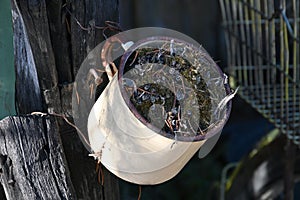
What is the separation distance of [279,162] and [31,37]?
5.27ft

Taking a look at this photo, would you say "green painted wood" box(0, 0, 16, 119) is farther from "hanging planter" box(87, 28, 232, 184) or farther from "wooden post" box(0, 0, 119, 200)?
"hanging planter" box(87, 28, 232, 184)

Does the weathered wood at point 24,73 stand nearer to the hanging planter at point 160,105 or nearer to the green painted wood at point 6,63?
the green painted wood at point 6,63

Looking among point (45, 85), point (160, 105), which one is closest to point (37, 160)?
point (45, 85)

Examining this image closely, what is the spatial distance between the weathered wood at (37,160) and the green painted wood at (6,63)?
0.16 feet

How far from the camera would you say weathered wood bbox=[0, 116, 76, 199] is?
108 centimetres

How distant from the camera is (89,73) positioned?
1109 millimetres

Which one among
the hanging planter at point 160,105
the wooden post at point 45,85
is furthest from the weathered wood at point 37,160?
the hanging planter at point 160,105

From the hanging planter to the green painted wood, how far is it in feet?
0.64

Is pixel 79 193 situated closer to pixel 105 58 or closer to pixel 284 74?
pixel 105 58

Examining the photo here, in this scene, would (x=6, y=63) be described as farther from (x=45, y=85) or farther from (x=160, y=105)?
(x=160, y=105)

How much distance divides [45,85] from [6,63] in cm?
9

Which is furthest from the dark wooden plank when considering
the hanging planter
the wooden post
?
the hanging planter

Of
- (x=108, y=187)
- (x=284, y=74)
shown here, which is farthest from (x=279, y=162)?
(x=108, y=187)

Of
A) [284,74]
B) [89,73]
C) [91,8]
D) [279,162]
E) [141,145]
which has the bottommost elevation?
[279,162]
